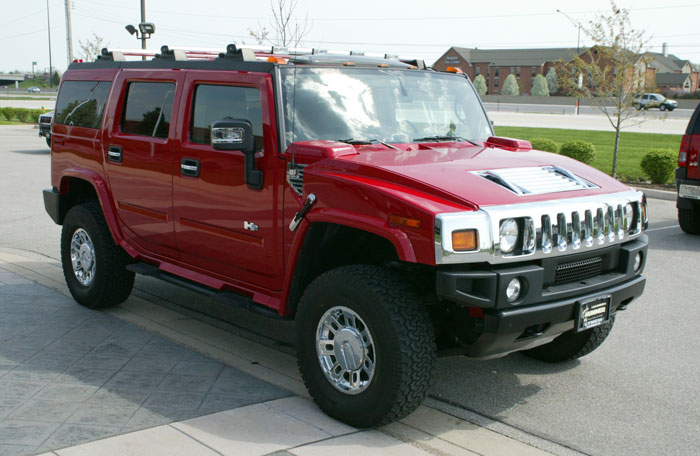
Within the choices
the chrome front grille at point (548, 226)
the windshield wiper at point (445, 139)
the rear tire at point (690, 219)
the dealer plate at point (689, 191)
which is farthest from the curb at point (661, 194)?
the chrome front grille at point (548, 226)

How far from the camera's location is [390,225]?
3922 mm

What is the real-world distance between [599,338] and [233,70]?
302cm

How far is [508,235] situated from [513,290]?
0.28 meters

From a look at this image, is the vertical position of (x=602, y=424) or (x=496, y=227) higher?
(x=496, y=227)

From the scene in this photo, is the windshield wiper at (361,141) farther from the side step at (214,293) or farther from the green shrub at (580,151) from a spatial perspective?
the green shrub at (580,151)

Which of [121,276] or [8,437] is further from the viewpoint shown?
[121,276]

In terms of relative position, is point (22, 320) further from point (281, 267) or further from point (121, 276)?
point (281, 267)

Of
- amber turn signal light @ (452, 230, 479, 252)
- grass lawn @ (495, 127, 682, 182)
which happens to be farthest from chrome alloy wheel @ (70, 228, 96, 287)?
grass lawn @ (495, 127, 682, 182)

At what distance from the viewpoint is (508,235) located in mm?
3924

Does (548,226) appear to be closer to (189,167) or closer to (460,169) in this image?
(460,169)

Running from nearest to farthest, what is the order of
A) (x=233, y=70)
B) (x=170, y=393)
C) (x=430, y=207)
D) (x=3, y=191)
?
(x=430, y=207)
(x=170, y=393)
(x=233, y=70)
(x=3, y=191)

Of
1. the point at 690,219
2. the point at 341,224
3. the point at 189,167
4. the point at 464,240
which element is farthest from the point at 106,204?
the point at 690,219

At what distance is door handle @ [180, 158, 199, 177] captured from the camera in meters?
5.25

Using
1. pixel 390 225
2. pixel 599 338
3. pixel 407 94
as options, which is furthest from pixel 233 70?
pixel 599 338
